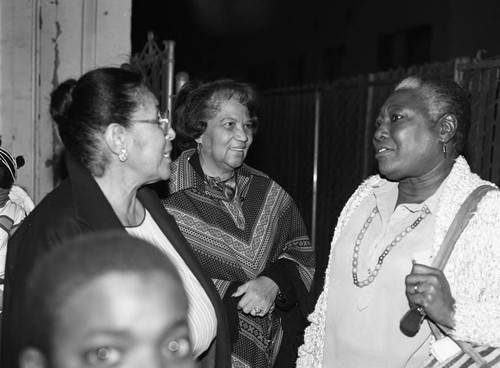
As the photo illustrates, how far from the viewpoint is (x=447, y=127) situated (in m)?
2.59

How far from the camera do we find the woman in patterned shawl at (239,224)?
10.2ft

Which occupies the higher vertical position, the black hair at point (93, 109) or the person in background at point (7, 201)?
Answer: the black hair at point (93, 109)

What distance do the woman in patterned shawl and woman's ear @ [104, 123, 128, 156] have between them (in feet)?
2.87

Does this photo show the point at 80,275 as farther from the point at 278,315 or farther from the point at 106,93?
the point at 278,315

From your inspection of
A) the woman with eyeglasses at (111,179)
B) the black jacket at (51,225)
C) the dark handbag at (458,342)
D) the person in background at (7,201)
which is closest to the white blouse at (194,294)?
the woman with eyeglasses at (111,179)

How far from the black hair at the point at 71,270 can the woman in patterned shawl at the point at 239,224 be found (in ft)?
6.22

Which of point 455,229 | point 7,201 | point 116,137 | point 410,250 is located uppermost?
point 116,137

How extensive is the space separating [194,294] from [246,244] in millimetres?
824

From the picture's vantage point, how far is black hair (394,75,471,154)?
2592 millimetres

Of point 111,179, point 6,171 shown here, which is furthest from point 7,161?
point 111,179

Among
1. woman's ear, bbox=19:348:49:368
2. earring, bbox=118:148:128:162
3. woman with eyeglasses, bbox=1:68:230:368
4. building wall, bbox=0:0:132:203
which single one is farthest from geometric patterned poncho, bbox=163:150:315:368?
building wall, bbox=0:0:132:203

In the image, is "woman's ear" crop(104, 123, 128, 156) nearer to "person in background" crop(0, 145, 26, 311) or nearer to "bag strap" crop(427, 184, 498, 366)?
"bag strap" crop(427, 184, 498, 366)

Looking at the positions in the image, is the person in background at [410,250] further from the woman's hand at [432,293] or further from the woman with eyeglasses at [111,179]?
the woman with eyeglasses at [111,179]

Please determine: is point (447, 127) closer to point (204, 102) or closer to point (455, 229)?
point (455, 229)
